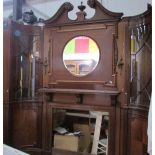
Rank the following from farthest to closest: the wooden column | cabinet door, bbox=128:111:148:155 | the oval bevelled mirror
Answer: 1. the wooden column
2. the oval bevelled mirror
3. cabinet door, bbox=128:111:148:155

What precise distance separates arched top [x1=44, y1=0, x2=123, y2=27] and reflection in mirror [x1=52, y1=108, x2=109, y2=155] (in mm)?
1065

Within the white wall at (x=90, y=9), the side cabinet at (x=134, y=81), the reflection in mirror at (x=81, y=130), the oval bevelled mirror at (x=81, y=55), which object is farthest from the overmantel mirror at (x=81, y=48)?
the white wall at (x=90, y=9)

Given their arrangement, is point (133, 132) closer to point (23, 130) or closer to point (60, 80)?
point (60, 80)

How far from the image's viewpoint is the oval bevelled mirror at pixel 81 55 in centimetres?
270

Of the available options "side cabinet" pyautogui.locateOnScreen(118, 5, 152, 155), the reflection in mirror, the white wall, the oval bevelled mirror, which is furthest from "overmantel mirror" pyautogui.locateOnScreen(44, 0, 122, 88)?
the white wall

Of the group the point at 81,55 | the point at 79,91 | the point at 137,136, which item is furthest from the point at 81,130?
the point at 81,55

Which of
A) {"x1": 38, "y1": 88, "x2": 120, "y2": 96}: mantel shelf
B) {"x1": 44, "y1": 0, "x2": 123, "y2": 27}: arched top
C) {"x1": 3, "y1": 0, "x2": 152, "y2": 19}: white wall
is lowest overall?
{"x1": 38, "y1": 88, "x2": 120, "y2": 96}: mantel shelf

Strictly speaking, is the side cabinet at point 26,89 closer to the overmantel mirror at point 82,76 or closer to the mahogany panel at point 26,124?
the mahogany panel at point 26,124

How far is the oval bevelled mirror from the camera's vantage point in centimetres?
270

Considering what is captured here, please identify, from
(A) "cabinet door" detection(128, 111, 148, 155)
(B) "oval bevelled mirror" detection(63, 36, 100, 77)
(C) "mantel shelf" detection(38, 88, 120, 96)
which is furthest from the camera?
(B) "oval bevelled mirror" detection(63, 36, 100, 77)

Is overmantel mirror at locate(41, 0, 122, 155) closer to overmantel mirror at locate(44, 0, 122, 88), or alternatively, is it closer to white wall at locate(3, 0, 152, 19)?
overmantel mirror at locate(44, 0, 122, 88)

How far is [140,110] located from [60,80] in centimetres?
106

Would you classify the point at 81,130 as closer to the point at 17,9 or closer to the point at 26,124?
the point at 26,124

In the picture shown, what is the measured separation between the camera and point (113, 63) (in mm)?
2570
